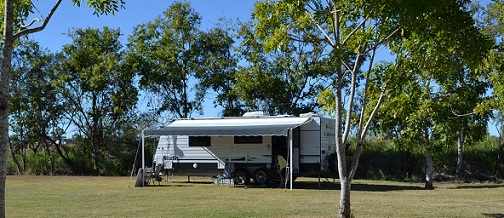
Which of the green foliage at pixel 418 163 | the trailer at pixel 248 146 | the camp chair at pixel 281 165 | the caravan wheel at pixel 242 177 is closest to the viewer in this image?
the camp chair at pixel 281 165

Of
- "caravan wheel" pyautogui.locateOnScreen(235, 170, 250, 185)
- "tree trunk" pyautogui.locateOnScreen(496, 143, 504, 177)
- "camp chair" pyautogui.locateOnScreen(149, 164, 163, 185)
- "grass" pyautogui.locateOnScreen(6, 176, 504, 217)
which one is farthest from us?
"tree trunk" pyautogui.locateOnScreen(496, 143, 504, 177)

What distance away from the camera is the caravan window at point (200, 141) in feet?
73.7

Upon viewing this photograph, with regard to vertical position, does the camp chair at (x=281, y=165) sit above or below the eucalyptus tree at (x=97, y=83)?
below

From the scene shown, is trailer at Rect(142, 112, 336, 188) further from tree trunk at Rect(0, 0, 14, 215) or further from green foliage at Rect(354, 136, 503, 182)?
tree trunk at Rect(0, 0, 14, 215)

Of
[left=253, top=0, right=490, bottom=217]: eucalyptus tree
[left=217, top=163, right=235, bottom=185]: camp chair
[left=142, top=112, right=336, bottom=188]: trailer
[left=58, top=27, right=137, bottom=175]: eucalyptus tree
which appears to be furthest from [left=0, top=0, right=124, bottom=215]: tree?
[left=58, top=27, right=137, bottom=175]: eucalyptus tree

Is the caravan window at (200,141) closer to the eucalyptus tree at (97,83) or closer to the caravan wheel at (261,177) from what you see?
the caravan wheel at (261,177)

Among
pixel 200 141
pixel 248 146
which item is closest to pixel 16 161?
pixel 200 141

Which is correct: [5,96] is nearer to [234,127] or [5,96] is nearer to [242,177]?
[234,127]

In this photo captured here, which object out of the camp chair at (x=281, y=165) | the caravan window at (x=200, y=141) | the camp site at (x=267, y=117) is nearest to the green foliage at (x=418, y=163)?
the camp site at (x=267, y=117)

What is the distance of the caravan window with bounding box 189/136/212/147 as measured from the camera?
885 inches

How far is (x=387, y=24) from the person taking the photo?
10.6 meters

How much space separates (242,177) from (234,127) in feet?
6.31

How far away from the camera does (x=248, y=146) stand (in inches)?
859

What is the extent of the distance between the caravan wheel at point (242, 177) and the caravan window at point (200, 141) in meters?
1.55
